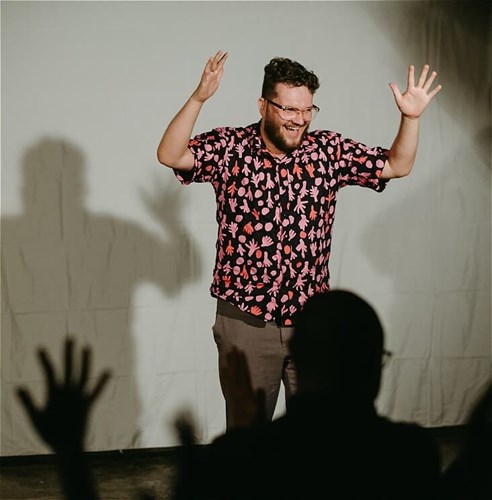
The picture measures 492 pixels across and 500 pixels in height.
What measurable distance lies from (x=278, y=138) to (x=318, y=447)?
4.32 ft

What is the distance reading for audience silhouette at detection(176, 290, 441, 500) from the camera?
2.29 m

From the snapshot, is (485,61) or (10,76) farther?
(485,61)

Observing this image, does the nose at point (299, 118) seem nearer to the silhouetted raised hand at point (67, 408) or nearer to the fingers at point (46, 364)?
the silhouetted raised hand at point (67, 408)

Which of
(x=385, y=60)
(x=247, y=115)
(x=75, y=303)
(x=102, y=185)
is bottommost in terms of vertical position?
(x=75, y=303)

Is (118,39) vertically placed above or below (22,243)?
above

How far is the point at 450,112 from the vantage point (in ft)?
10.2

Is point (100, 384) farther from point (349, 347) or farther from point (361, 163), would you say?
point (361, 163)

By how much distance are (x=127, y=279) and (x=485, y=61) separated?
2059 mm

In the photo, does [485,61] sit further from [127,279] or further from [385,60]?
[127,279]

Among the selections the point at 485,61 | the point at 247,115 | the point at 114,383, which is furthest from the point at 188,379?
the point at 485,61

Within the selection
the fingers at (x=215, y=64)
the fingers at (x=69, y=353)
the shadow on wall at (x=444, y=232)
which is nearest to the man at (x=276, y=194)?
Answer: the fingers at (x=215, y=64)

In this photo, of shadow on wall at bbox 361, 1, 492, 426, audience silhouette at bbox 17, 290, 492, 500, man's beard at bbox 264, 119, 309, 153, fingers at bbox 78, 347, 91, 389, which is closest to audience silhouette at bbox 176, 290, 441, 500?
audience silhouette at bbox 17, 290, 492, 500

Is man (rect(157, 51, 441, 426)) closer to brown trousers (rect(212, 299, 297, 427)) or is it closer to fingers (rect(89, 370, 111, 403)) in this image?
brown trousers (rect(212, 299, 297, 427))

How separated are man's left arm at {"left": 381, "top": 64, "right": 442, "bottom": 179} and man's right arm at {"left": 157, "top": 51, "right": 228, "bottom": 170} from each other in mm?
580
